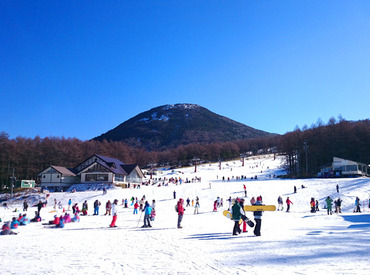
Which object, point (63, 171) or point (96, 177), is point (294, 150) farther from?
point (63, 171)

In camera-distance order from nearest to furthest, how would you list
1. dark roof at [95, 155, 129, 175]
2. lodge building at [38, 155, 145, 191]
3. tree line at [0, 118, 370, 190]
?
lodge building at [38, 155, 145, 191]
dark roof at [95, 155, 129, 175]
tree line at [0, 118, 370, 190]

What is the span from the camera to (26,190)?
56.1 m

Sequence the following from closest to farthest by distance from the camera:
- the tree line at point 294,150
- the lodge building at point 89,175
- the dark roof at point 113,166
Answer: the lodge building at point 89,175 < the dark roof at point 113,166 < the tree line at point 294,150

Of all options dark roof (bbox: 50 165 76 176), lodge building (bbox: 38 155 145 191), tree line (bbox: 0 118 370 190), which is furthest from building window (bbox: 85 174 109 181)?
tree line (bbox: 0 118 370 190)

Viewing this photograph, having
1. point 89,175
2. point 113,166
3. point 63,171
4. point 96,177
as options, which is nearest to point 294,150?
point 113,166

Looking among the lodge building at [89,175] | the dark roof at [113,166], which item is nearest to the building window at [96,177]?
the lodge building at [89,175]

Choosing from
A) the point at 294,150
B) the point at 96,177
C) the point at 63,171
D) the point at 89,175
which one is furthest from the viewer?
the point at 294,150

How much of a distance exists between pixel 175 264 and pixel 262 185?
37003 millimetres

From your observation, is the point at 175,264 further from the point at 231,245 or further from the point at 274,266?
the point at 231,245

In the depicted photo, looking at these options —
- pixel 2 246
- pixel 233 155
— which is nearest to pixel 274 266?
pixel 2 246

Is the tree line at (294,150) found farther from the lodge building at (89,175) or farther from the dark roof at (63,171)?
the dark roof at (63,171)

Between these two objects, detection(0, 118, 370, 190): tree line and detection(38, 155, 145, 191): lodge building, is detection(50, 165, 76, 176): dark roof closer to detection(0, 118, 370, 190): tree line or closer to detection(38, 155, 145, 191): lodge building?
detection(38, 155, 145, 191): lodge building

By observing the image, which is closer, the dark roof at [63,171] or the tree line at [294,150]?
the dark roof at [63,171]

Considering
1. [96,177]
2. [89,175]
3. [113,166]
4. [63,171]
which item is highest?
[113,166]
